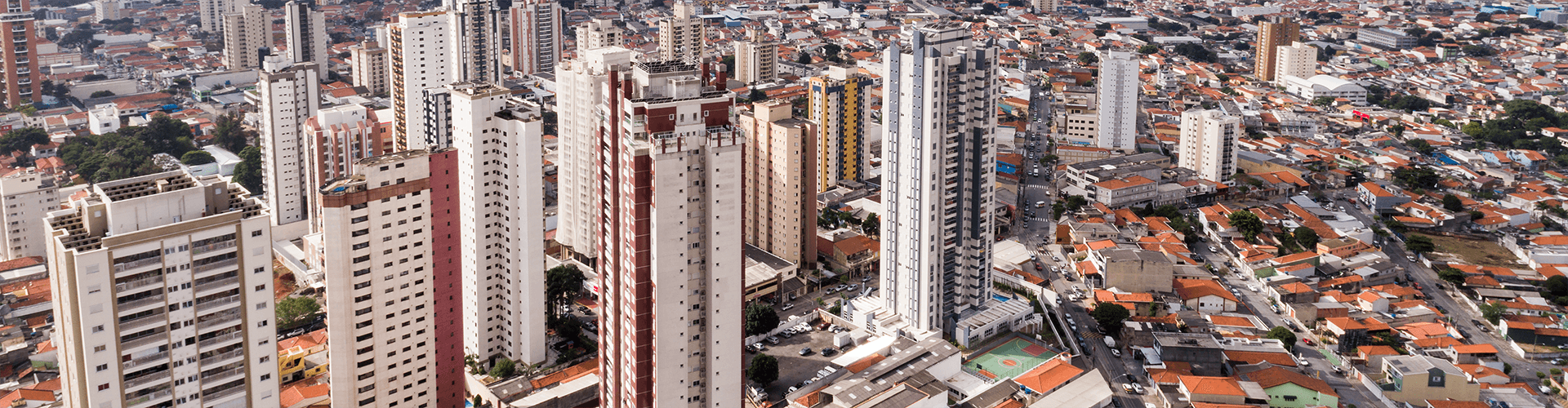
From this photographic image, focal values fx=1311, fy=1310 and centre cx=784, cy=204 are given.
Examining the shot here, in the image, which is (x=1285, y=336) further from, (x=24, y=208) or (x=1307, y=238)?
(x=24, y=208)

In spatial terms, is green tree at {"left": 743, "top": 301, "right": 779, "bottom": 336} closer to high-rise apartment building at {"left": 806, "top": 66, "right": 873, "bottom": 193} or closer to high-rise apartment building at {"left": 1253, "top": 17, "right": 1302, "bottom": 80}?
high-rise apartment building at {"left": 806, "top": 66, "right": 873, "bottom": 193}

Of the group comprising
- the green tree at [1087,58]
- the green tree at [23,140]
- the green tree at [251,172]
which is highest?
the green tree at [1087,58]

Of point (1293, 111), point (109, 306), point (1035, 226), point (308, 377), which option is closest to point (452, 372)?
point (308, 377)

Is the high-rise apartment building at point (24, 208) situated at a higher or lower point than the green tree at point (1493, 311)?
higher

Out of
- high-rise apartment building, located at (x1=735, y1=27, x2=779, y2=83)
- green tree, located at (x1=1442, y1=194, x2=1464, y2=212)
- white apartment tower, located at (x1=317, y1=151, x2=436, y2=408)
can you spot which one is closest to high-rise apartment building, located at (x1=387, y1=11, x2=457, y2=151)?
white apartment tower, located at (x1=317, y1=151, x2=436, y2=408)

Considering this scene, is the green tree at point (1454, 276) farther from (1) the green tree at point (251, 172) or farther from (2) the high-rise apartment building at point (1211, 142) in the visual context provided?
(1) the green tree at point (251, 172)

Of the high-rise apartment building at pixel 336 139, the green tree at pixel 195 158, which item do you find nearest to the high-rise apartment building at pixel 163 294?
the high-rise apartment building at pixel 336 139
